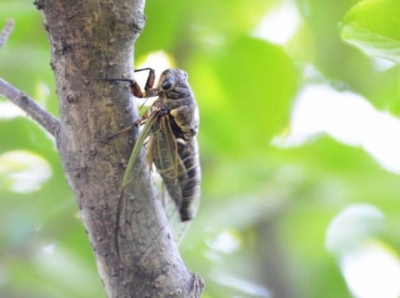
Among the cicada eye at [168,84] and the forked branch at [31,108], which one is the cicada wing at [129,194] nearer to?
the forked branch at [31,108]

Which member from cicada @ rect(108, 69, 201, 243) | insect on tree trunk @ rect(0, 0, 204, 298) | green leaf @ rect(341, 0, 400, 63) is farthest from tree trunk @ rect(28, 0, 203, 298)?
green leaf @ rect(341, 0, 400, 63)

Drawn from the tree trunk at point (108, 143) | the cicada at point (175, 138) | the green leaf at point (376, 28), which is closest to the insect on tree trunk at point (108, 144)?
the tree trunk at point (108, 143)

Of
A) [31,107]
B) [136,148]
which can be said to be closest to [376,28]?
[136,148]

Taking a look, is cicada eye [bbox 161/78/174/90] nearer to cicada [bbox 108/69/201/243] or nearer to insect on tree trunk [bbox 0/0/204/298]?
cicada [bbox 108/69/201/243]

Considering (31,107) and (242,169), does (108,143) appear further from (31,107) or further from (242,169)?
(242,169)

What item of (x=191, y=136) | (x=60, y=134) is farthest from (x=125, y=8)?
(x=191, y=136)

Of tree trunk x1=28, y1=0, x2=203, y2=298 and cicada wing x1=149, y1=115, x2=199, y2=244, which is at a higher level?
cicada wing x1=149, y1=115, x2=199, y2=244
